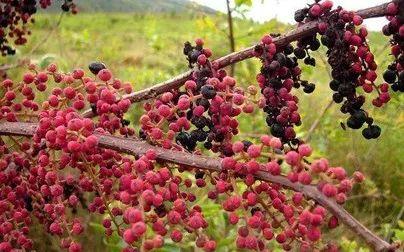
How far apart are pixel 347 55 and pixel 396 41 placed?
160 millimetres

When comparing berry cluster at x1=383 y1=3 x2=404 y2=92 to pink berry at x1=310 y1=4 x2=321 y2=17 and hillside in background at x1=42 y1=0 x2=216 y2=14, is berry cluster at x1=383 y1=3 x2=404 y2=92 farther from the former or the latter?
hillside in background at x1=42 y1=0 x2=216 y2=14

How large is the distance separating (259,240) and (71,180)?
671 millimetres

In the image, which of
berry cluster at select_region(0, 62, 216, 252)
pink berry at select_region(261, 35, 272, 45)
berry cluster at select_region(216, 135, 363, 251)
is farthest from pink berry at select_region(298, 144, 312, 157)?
pink berry at select_region(261, 35, 272, 45)

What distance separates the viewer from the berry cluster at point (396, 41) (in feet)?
4.61

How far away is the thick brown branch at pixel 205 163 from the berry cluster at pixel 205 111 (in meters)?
0.05

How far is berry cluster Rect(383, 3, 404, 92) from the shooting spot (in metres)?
1.40

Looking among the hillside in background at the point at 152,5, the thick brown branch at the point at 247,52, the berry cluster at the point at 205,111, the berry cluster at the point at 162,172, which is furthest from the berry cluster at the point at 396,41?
the hillside in background at the point at 152,5

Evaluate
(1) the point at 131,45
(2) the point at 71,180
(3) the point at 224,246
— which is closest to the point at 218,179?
(2) the point at 71,180

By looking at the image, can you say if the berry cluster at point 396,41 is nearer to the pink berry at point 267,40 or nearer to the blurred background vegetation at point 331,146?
the pink berry at point 267,40

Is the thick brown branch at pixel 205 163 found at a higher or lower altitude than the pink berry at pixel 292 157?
lower

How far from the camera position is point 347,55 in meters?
1.38

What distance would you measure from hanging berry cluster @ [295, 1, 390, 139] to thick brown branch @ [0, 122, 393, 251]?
0.42 m

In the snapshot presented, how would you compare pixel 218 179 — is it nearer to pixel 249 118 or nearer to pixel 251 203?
pixel 251 203

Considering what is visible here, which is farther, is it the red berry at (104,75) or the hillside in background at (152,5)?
the hillside in background at (152,5)
